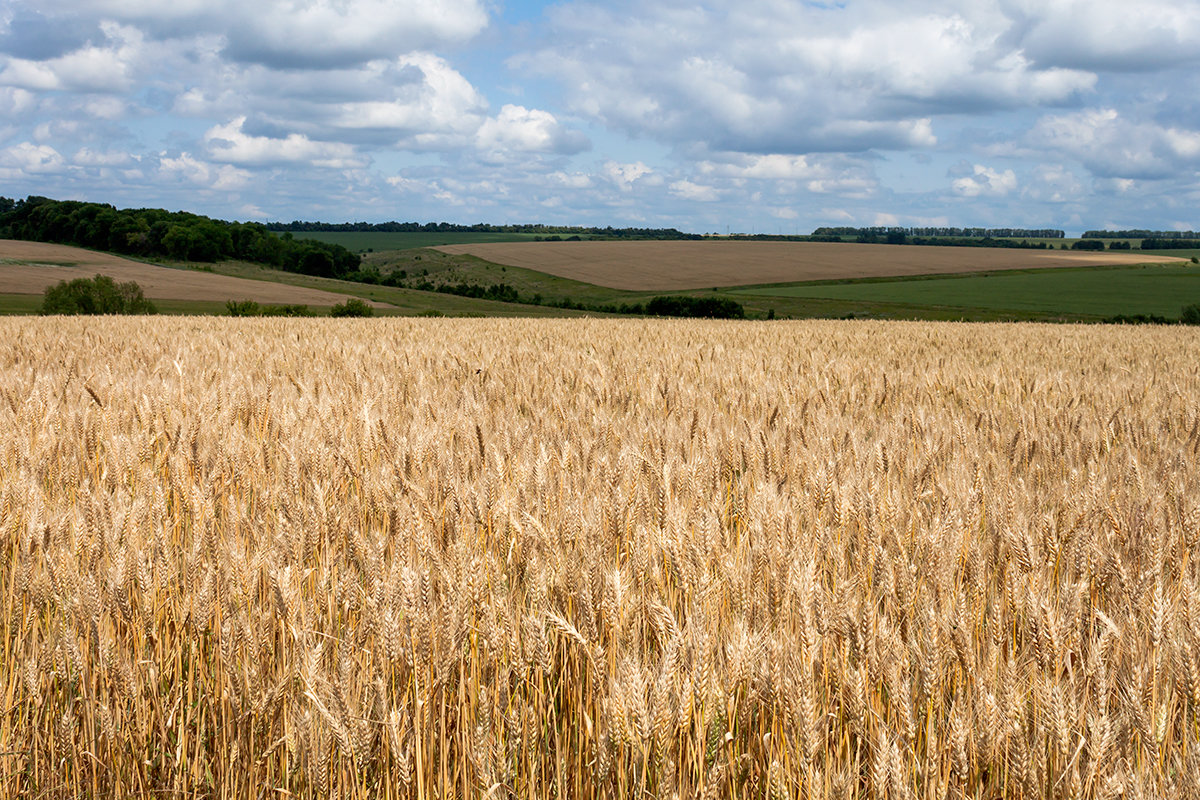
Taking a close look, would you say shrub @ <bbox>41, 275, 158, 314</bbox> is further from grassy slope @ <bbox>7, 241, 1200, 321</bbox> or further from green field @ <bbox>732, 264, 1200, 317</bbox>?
green field @ <bbox>732, 264, 1200, 317</bbox>

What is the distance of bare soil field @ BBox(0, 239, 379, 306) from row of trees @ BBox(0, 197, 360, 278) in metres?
15.0

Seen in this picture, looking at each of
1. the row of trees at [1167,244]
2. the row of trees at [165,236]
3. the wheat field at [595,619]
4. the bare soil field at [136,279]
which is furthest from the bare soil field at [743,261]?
the wheat field at [595,619]

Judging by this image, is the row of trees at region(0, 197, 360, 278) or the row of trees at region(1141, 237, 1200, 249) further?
the row of trees at region(1141, 237, 1200, 249)

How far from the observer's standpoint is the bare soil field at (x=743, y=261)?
84062 mm

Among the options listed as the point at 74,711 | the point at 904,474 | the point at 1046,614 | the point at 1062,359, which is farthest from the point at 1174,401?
the point at 74,711

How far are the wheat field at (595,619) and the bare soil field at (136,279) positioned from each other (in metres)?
57.1

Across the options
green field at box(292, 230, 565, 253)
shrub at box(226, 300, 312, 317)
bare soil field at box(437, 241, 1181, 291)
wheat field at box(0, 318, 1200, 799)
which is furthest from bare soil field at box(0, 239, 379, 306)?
green field at box(292, 230, 565, 253)

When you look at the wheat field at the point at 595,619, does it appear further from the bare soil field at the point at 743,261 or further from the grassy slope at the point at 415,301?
the bare soil field at the point at 743,261

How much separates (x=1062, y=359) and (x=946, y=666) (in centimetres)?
850

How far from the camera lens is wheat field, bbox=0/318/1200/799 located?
52.4 inches

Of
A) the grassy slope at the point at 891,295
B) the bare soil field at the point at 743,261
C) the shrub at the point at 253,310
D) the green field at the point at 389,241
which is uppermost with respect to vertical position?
the green field at the point at 389,241

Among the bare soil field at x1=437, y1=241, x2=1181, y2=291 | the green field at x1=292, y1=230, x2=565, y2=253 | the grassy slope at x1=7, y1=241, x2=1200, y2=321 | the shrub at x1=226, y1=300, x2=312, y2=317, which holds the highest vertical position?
the green field at x1=292, y1=230, x2=565, y2=253

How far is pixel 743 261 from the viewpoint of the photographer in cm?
9338

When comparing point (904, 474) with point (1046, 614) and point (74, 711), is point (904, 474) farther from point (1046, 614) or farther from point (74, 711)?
point (74, 711)
